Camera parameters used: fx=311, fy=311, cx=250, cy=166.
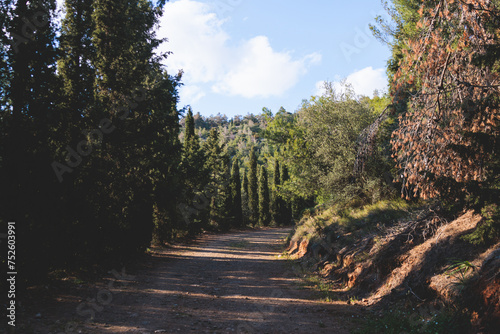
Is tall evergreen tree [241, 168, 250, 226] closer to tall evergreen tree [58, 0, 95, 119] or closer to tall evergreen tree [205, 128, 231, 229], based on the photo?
tall evergreen tree [205, 128, 231, 229]

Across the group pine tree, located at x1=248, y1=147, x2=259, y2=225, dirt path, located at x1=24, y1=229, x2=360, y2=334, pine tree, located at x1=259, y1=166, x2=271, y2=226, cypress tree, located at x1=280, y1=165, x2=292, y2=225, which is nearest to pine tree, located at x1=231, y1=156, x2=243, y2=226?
pine tree, located at x1=248, y1=147, x2=259, y2=225

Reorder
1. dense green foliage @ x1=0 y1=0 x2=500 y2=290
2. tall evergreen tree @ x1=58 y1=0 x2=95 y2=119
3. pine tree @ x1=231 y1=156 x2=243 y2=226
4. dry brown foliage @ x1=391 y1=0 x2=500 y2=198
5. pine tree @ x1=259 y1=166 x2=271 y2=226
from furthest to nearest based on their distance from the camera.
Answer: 1. pine tree @ x1=259 y1=166 x2=271 y2=226
2. pine tree @ x1=231 y1=156 x2=243 y2=226
3. tall evergreen tree @ x1=58 y1=0 x2=95 y2=119
4. dense green foliage @ x1=0 y1=0 x2=500 y2=290
5. dry brown foliage @ x1=391 y1=0 x2=500 y2=198

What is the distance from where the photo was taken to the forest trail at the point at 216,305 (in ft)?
19.5

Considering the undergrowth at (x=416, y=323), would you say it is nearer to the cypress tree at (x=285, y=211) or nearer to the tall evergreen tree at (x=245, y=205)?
the tall evergreen tree at (x=245, y=205)

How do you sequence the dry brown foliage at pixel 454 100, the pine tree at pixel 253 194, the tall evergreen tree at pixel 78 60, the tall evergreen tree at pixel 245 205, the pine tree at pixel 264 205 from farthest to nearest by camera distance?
the pine tree at pixel 264 205 < the pine tree at pixel 253 194 < the tall evergreen tree at pixel 245 205 < the tall evergreen tree at pixel 78 60 < the dry brown foliage at pixel 454 100

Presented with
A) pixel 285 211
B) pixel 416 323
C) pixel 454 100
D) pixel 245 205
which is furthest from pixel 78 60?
pixel 285 211

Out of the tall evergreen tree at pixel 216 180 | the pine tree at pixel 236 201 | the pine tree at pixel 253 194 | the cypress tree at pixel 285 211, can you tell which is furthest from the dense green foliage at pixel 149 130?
the cypress tree at pixel 285 211

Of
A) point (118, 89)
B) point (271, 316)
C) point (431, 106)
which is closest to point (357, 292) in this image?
point (271, 316)

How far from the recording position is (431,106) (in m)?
5.13

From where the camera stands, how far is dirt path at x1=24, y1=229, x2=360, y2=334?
234 inches

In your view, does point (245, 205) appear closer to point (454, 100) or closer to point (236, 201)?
point (236, 201)

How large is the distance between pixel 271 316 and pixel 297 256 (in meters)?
8.67

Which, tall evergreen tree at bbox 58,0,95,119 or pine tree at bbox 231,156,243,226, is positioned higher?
tall evergreen tree at bbox 58,0,95,119

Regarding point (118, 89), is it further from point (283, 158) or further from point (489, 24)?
point (489, 24)
